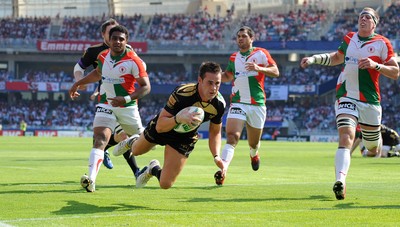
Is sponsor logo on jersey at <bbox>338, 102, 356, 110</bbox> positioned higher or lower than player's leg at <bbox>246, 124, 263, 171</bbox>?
higher

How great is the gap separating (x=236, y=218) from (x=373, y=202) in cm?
271

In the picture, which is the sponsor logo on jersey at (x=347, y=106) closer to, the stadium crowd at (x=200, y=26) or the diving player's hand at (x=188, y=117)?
the diving player's hand at (x=188, y=117)

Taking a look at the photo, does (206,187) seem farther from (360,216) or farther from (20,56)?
(20,56)

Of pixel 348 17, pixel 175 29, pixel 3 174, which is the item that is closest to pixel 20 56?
pixel 175 29

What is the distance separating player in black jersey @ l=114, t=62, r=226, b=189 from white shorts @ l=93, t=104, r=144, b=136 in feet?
3.79

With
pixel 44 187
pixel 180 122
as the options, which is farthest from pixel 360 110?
pixel 44 187

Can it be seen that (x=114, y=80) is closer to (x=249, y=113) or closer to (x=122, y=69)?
(x=122, y=69)

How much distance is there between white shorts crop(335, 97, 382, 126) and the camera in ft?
40.4

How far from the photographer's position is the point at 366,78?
41.0 feet

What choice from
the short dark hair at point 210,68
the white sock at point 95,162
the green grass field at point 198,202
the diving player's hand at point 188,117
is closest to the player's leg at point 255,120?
the green grass field at point 198,202

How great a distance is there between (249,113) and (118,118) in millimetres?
3262

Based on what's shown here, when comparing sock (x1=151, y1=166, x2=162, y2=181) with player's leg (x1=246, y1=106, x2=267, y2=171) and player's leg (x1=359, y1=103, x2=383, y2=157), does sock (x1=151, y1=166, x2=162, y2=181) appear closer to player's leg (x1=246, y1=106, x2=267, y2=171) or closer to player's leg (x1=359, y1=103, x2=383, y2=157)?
player's leg (x1=359, y1=103, x2=383, y2=157)

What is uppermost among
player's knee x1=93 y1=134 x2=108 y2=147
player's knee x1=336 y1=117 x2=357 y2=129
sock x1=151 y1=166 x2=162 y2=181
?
player's knee x1=336 y1=117 x2=357 y2=129

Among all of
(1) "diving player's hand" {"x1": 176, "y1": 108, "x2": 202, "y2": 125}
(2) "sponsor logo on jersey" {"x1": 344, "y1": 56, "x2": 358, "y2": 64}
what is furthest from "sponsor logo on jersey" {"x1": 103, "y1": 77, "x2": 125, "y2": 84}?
(1) "diving player's hand" {"x1": 176, "y1": 108, "x2": 202, "y2": 125}
